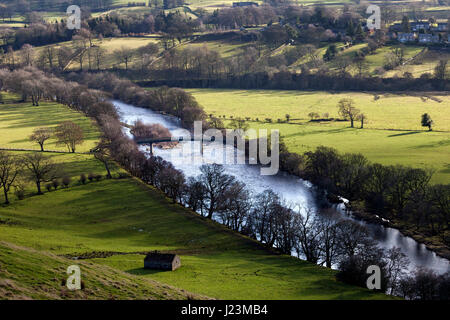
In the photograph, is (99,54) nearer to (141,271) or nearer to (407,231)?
(407,231)

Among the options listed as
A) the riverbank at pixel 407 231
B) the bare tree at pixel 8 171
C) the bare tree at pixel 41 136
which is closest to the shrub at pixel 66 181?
the bare tree at pixel 8 171

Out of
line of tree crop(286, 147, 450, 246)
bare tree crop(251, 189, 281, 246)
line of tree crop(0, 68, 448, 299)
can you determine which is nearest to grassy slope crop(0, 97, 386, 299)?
bare tree crop(251, 189, 281, 246)

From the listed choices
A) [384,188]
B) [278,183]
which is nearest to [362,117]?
[278,183]

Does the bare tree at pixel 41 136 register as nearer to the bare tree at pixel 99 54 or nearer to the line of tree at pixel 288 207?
the line of tree at pixel 288 207

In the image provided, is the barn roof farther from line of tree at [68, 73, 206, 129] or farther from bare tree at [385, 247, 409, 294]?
line of tree at [68, 73, 206, 129]

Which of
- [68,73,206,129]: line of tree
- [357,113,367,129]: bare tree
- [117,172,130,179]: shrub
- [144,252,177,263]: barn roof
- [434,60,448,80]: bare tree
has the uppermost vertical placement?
[434,60,448,80]: bare tree
